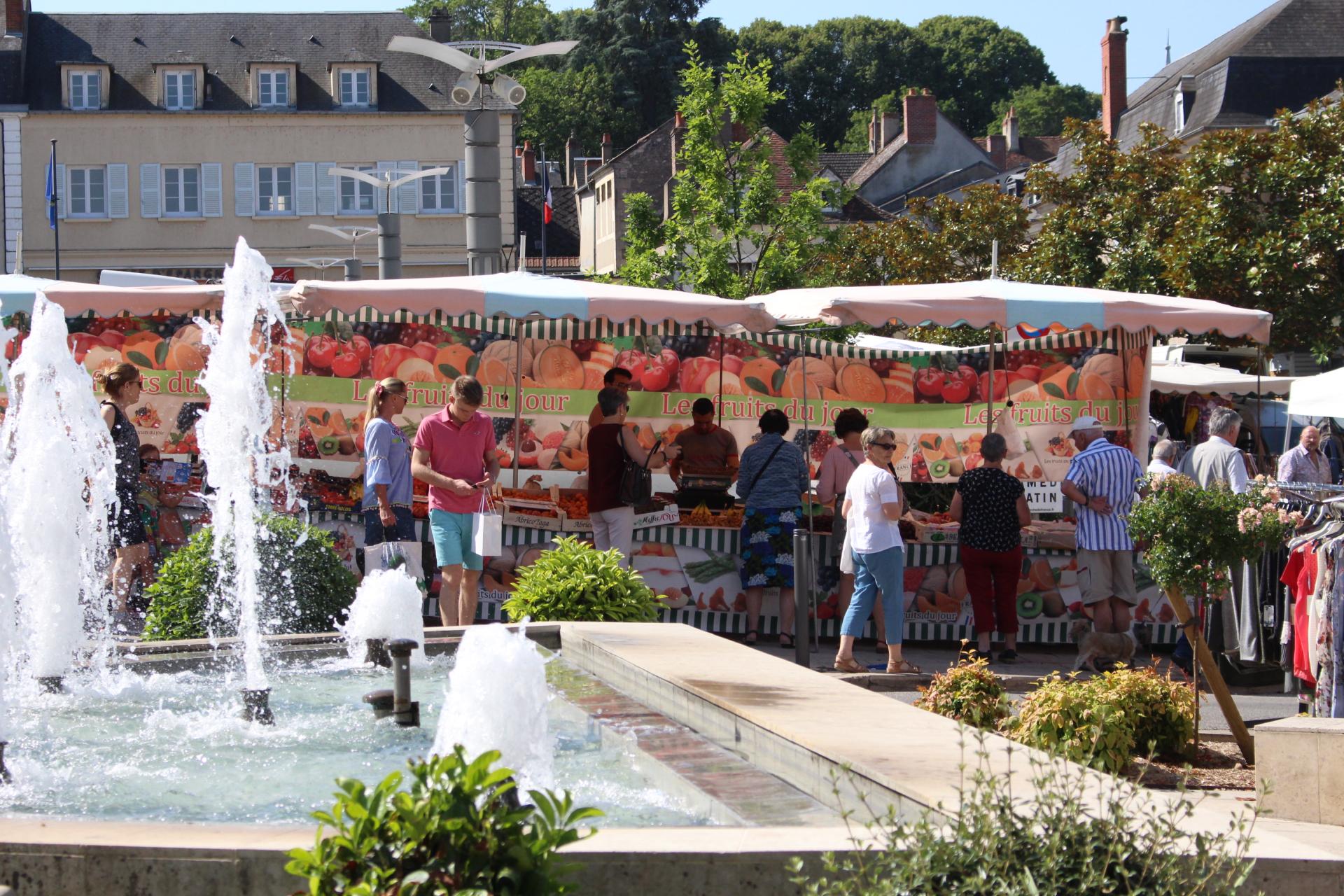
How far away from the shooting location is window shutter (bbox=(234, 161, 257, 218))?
2002 inches

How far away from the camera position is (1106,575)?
445 inches

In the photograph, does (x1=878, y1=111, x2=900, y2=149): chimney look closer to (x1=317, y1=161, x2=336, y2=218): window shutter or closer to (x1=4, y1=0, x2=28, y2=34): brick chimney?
(x1=317, y1=161, x2=336, y2=218): window shutter

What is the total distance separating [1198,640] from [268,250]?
46.6m

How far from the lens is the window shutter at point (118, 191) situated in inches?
1970

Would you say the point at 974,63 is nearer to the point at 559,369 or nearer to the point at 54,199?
the point at 54,199

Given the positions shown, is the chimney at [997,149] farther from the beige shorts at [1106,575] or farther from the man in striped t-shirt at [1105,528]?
the beige shorts at [1106,575]

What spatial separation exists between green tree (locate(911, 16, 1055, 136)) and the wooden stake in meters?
89.1

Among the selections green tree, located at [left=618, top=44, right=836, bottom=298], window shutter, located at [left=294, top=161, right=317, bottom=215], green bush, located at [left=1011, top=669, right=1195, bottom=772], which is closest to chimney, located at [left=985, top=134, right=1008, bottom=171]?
window shutter, located at [left=294, top=161, right=317, bottom=215]

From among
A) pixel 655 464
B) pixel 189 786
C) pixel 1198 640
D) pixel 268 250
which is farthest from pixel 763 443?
pixel 268 250

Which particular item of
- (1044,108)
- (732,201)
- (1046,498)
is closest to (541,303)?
(1046,498)

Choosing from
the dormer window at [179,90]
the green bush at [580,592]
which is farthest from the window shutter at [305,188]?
the green bush at [580,592]

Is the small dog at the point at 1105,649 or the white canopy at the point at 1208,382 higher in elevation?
the white canopy at the point at 1208,382

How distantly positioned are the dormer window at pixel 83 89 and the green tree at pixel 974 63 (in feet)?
184

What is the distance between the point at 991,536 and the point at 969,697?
3761mm
